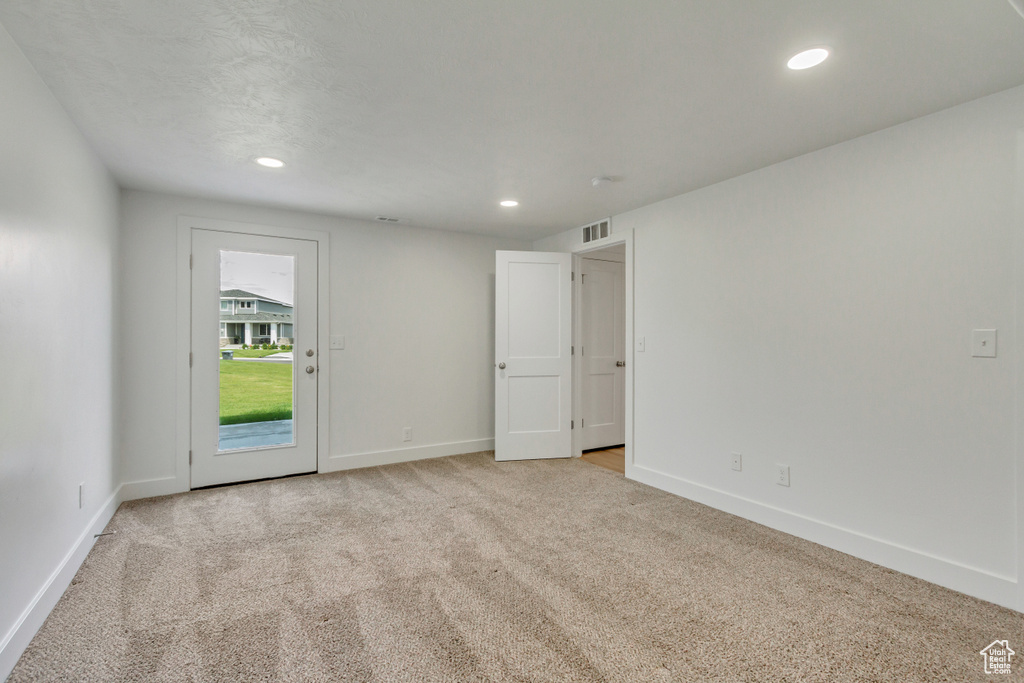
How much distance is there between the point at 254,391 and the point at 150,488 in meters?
0.99

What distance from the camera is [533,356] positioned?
188 inches

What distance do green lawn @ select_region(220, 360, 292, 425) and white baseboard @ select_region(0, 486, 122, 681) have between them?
45.4 inches

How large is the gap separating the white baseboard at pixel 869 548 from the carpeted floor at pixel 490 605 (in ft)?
0.26

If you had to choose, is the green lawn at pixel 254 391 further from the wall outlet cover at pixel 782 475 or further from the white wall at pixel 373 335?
the wall outlet cover at pixel 782 475

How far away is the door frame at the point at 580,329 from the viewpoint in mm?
4078

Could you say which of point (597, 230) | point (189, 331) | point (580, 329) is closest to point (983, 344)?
point (597, 230)

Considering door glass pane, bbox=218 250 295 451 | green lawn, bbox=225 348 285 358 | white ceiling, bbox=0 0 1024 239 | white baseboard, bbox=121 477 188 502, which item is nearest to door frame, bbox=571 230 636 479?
white ceiling, bbox=0 0 1024 239

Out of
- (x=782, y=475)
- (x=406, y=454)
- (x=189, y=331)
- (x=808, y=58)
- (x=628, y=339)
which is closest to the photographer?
(x=808, y=58)

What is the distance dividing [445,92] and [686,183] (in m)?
1.98

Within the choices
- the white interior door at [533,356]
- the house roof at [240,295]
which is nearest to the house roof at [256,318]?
the house roof at [240,295]

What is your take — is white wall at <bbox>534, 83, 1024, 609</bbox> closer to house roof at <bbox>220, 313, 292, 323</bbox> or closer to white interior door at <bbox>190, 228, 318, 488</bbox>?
white interior door at <bbox>190, 228, 318, 488</bbox>

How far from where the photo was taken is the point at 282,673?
168 cm

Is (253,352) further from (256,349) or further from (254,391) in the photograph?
(254,391)

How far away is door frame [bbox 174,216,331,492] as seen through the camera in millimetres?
3713
